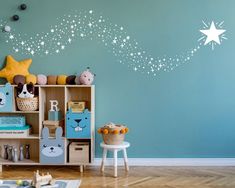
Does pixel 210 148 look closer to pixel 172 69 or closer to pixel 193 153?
pixel 193 153

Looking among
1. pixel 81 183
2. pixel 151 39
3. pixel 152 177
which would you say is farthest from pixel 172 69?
pixel 81 183

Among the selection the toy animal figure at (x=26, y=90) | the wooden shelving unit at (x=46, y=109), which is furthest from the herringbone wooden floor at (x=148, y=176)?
the toy animal figure at (x=26, y=90)

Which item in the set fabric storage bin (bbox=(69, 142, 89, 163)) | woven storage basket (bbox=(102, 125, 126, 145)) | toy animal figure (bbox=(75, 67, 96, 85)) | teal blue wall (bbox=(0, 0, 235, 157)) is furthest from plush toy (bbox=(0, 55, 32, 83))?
woven storage basket (bbox=(102, 125, 126, 145))

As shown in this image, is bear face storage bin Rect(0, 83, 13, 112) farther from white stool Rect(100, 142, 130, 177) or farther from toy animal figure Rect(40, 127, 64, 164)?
white stool Rect(100, 142, 130, 177)

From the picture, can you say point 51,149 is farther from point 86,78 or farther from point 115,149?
point 86,78

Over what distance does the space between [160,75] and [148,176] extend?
3.33 ft

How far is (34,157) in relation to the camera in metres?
4.12

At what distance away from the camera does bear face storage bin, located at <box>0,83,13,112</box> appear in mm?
3852

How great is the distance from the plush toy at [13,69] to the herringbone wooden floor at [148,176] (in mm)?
905

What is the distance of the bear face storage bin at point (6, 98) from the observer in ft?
12.6

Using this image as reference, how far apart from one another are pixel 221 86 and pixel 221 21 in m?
0.64

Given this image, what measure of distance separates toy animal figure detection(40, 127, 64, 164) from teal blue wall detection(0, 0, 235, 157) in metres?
0.45

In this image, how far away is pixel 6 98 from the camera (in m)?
3.86

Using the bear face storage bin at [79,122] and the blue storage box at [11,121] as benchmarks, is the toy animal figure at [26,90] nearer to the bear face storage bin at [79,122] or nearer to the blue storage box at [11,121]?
the blue storage box at [11,121]
